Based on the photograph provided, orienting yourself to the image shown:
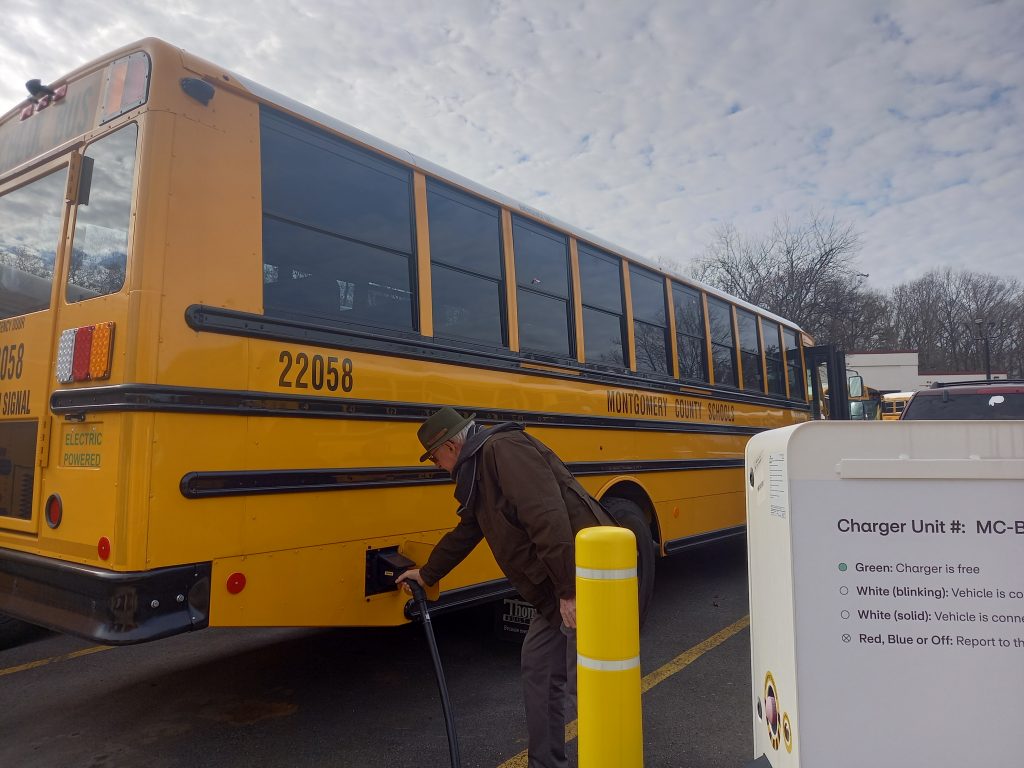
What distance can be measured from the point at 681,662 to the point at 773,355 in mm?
4215

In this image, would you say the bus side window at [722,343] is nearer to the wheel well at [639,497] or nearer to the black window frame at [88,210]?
the wheel well at [639,497]

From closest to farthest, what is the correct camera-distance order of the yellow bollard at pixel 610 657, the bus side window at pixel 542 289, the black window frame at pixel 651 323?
the yellow bollard at pixel 610 657 → the bus side window at pixel 542 289 → the black window frame at pixel 651 323

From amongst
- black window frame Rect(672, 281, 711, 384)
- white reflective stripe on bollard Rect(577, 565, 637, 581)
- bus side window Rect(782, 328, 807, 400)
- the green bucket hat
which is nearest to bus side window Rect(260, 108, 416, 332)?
the green bucket hat

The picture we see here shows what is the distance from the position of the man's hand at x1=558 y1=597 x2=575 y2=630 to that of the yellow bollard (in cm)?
46

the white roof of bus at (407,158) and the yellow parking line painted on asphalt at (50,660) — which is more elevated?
the white roof of bus at (407,158)

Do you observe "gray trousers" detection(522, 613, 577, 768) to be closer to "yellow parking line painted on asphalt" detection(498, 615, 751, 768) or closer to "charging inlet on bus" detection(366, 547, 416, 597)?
"yellow parking line painted on asphalt" detection(498, 615, 751, 768)

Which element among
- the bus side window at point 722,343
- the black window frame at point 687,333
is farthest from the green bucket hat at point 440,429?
the bus side window at point 722,343

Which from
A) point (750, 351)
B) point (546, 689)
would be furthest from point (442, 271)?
point (750, 351)

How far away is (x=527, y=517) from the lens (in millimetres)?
2684

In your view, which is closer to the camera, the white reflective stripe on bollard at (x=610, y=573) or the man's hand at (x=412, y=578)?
the white reflective stripe on bollard at (x=610, y=573)

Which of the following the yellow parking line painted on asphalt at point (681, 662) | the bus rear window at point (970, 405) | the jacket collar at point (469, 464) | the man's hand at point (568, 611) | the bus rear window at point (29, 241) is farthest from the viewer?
the bus rear window at point (970, 405)

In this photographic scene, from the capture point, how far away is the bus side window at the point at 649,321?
5398 mm

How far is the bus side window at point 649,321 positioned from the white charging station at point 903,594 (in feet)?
11.3

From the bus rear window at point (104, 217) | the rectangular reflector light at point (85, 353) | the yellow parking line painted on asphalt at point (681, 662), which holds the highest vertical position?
the bus rear window at point (104, 217)
